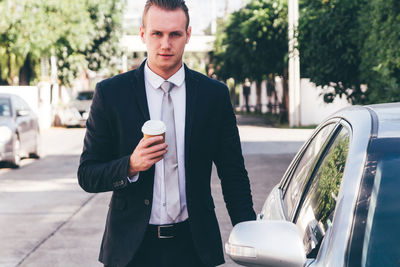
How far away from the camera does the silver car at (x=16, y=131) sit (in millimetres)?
14867

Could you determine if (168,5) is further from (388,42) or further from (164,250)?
(388,42)

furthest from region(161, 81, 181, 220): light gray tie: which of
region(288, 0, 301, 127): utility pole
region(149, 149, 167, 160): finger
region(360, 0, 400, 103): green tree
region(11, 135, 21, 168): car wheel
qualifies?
region(288, 0, 301, 127): utility pole

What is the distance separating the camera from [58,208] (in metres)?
10.2

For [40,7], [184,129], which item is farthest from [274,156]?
[40,7]

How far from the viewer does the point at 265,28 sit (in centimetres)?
2997

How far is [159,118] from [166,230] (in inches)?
18.6

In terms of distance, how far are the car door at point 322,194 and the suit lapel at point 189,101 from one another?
21.9 inches

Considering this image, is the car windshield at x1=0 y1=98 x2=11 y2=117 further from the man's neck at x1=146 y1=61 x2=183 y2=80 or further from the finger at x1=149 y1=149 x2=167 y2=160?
the finger at x1=149 y1=149 x2=167 y2=160

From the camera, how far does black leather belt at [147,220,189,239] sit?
3.08 m

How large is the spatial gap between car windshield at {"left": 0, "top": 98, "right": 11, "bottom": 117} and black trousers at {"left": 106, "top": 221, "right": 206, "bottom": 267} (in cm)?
1307

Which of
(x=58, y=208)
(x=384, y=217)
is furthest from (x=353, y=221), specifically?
(x=58, y=208)

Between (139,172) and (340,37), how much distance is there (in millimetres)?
12094

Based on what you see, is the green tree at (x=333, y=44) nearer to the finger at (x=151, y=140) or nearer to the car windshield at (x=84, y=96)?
the finger at (x=151, y=140)

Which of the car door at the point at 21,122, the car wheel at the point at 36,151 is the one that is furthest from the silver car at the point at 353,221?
the car wheel at the point at 36,151
